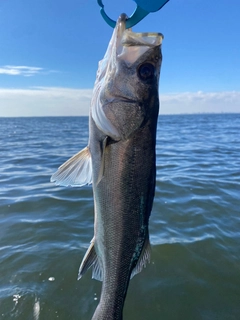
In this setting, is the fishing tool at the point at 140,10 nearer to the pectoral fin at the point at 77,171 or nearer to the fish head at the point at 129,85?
the fish head at the point at 129,85

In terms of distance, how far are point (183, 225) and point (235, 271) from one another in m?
1.61

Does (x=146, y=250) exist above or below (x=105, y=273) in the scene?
above

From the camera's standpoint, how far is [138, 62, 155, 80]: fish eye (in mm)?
2066

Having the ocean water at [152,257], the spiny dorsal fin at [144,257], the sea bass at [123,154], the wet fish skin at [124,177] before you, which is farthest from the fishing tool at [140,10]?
the ocean water at [152,257]

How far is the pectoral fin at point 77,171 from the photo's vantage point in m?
2.23

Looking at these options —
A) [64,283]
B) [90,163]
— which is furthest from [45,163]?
[90,163]

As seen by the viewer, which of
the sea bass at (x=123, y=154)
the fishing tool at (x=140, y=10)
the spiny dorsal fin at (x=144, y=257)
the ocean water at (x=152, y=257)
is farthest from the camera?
the ocean water at (x=152, y=257)

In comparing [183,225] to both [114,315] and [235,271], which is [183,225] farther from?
[114,315]

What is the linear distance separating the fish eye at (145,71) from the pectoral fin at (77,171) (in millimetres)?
690

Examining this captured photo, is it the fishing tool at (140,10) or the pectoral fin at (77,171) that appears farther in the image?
the pectoral fin at (77,171)

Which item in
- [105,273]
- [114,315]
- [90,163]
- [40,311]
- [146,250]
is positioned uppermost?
[90,163]

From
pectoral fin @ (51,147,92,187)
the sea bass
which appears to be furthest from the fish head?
pectoral fin @ (51,147,92,187)

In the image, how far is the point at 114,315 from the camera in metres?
2.08

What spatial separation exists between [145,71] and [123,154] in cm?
63
